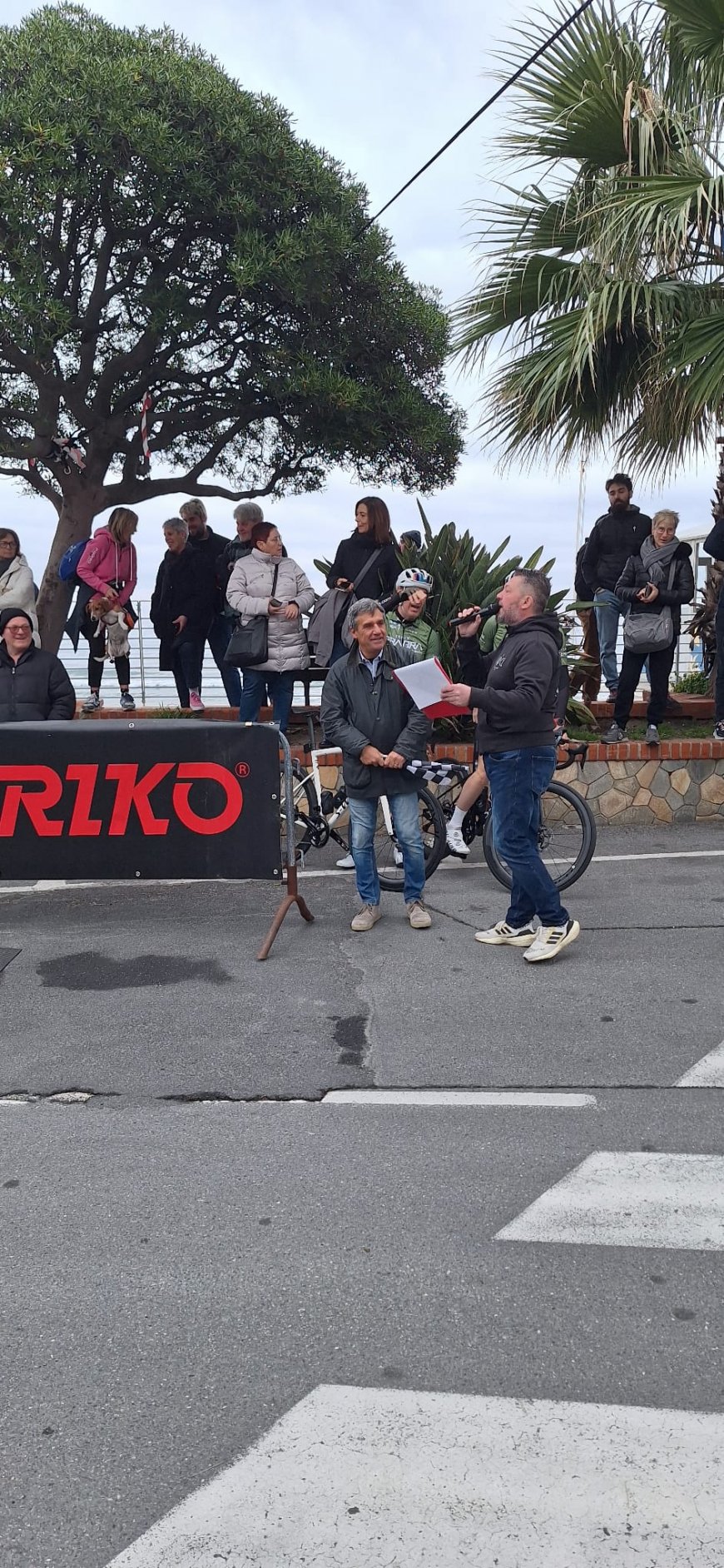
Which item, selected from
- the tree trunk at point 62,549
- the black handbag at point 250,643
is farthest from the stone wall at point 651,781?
the tree trunk at point 62,549

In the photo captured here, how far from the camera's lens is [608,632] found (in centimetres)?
1098

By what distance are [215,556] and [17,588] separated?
1.85 m

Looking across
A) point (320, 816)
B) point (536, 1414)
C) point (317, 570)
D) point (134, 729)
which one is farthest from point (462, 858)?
point (536, 1414)

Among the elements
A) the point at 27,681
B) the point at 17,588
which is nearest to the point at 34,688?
the point at 27,681

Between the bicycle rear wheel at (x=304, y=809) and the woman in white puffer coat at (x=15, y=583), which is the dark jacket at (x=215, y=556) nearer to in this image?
the woman in white puffer coat at (x=15, y=583)

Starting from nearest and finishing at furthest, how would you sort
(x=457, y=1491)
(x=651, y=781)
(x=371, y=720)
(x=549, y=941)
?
1. (x=457, y=1491)
2. (x=549, y=941)
3. (x=371, y=720)
4. (x=651, y=781)

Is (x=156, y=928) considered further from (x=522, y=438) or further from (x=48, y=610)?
(x=48, y=610)

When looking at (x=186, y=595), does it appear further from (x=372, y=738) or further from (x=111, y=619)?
(x=372, y=738)

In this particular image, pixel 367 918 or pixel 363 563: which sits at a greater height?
pixel 363 563

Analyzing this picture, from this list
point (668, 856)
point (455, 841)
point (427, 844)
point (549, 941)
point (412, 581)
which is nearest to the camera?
point (549, 941)

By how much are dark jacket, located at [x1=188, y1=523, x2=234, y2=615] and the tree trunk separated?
633 centimetres

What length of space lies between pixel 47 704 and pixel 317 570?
12.5ft

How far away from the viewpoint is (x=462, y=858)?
8.23m

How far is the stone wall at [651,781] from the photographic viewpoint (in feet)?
33.3
